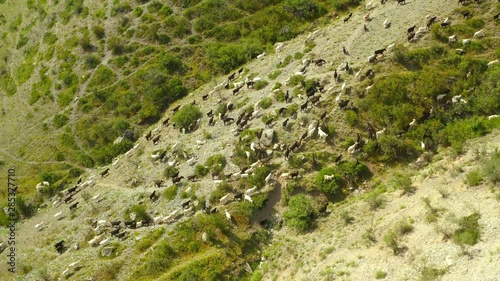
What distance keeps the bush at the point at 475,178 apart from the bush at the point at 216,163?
829 inches

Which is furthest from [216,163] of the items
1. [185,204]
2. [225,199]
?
[185,204]

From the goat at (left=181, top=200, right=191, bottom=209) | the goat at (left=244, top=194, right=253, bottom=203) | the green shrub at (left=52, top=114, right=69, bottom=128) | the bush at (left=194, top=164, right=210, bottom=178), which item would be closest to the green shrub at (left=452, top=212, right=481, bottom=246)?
the goat at (left=244, top=194, right=253, bottom=203)

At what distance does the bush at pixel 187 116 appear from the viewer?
46.7m

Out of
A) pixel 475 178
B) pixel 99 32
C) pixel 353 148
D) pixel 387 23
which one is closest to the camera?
pixel 475 178

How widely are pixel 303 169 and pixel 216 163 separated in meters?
8.69

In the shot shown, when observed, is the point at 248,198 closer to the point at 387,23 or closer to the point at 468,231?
the point at 468,231

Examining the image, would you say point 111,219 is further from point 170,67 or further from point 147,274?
point 170,67

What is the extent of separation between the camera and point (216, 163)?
3881cm

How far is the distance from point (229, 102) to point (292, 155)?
513 inches

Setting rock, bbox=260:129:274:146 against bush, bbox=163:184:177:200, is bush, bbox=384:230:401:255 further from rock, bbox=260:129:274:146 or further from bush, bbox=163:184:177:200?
bush, bbox=163:184:177:200

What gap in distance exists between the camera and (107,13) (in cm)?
7156

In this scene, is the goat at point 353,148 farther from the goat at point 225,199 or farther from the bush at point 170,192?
the bush at point 170,192

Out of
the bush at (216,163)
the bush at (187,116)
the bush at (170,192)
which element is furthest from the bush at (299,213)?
the bush at (187,116)

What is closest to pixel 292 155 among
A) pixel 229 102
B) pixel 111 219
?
pixel 229 102
